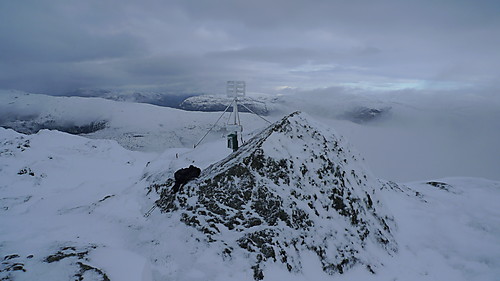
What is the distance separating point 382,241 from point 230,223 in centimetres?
919

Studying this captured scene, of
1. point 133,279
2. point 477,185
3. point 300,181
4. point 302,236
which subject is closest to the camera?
point 133,279

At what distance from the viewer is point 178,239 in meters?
12.2

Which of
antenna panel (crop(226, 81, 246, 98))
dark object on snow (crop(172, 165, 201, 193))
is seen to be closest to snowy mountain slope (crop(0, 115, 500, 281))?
dark object on snow (crop(172, 165, 201, 193))

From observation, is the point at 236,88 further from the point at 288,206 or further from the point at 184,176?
the point at 288,206

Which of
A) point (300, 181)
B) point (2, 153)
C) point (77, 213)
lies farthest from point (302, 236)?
point (2, 153)

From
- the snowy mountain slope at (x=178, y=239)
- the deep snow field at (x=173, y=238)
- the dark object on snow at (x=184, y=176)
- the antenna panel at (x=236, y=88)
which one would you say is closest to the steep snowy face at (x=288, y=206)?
the dark object on snow at (x=184, y=176)

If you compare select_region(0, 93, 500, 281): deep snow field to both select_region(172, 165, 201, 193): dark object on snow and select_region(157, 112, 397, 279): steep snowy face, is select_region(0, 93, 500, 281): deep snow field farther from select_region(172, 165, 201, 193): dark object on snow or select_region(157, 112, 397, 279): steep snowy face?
select_region(172, 165, 201, 193): dark object on snow

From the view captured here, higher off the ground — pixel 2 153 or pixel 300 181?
pixel 300 181

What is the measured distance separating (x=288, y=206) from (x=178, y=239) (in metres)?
5.67

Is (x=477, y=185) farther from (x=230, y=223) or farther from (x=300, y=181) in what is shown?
(x=230, y=223)

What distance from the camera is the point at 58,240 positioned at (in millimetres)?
12000

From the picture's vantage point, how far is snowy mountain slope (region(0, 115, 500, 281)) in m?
10.2

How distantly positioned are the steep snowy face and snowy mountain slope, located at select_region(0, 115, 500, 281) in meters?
0.51

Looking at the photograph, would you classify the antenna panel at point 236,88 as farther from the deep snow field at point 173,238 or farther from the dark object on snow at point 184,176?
the dark object on snow at point 184,176
